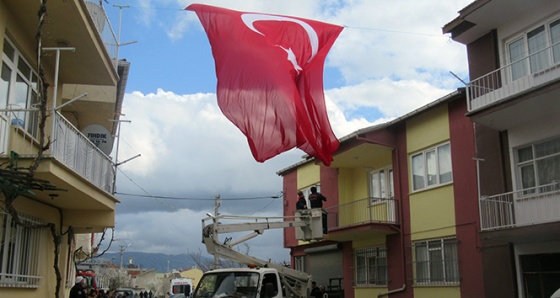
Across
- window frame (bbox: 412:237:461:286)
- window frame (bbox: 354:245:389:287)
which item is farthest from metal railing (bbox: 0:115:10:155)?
window frame (bbox: 354:245:389:287)

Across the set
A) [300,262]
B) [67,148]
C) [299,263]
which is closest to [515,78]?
[67,148]

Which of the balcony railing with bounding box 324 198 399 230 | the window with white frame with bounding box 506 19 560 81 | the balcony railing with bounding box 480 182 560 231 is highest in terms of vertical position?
the window with white frame with bounding box 506 19 560 81

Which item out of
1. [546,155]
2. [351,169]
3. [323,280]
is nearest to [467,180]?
[546,155]

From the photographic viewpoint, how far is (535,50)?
15.9m

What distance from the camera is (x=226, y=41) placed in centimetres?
1457

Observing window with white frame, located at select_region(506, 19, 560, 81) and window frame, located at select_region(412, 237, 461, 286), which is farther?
window frame, located at select_region(412, 237, 461, 286)

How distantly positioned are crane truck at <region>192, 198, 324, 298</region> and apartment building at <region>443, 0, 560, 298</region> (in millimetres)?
4924

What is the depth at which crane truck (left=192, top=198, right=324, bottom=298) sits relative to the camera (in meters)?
13.5

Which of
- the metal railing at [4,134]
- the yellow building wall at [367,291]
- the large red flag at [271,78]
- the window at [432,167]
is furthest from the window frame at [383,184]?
the metal railing at [4,134]

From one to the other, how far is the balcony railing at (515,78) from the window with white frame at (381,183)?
6.38 meters

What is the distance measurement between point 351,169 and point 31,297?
15252 mm

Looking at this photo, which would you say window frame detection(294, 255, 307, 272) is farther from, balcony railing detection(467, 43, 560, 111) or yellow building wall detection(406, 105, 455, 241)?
balcony railing detection(467, 43, 560, 111)

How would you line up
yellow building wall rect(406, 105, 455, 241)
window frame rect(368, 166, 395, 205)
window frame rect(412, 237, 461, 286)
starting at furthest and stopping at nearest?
window frame rect(368, 166, 395, 205) → yellow building wall rect(406, 105, 455, 241) → window frame rect(412, 237, 461, 286)

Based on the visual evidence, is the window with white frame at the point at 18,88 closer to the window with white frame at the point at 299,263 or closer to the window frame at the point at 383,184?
the window frame at the point at 383,184
